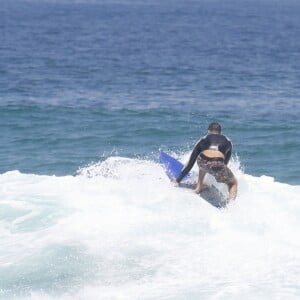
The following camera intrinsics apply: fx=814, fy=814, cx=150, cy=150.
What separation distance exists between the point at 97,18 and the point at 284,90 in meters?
64.3

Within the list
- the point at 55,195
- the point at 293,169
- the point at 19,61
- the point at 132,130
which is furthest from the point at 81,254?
the point at 19,61

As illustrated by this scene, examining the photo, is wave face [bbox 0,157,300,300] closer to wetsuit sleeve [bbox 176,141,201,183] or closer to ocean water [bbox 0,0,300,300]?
ocean water [bbox 0,0,300,300]

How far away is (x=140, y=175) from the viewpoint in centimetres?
1845

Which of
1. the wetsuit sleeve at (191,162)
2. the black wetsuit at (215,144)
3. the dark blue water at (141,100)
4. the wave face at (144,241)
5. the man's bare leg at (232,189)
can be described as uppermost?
the dark blue water at (141,100)

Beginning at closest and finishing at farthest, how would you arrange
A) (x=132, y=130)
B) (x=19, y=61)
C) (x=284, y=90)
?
(x=132, y=130)
(x=284, y=90)
(x=19, y=61)

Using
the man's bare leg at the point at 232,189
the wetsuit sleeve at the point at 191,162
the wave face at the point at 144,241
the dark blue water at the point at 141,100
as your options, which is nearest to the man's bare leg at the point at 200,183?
the wave face at the point at 144,241

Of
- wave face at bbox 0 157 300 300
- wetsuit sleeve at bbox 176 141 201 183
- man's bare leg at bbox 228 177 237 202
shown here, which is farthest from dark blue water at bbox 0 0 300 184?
man's bare leg at bbox 228 177 237 202

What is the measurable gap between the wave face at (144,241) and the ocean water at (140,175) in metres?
0.03

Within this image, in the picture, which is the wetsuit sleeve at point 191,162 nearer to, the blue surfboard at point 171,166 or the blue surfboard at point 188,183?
the blue surfboard at point 188,183

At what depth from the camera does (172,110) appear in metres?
31.5

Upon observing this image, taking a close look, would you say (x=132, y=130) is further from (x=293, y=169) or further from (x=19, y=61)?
(x=19, y=61)

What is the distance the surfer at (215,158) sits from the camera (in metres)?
16.7

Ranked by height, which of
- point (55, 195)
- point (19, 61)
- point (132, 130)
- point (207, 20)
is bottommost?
point (55, 195)

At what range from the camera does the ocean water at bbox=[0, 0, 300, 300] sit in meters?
13.4
